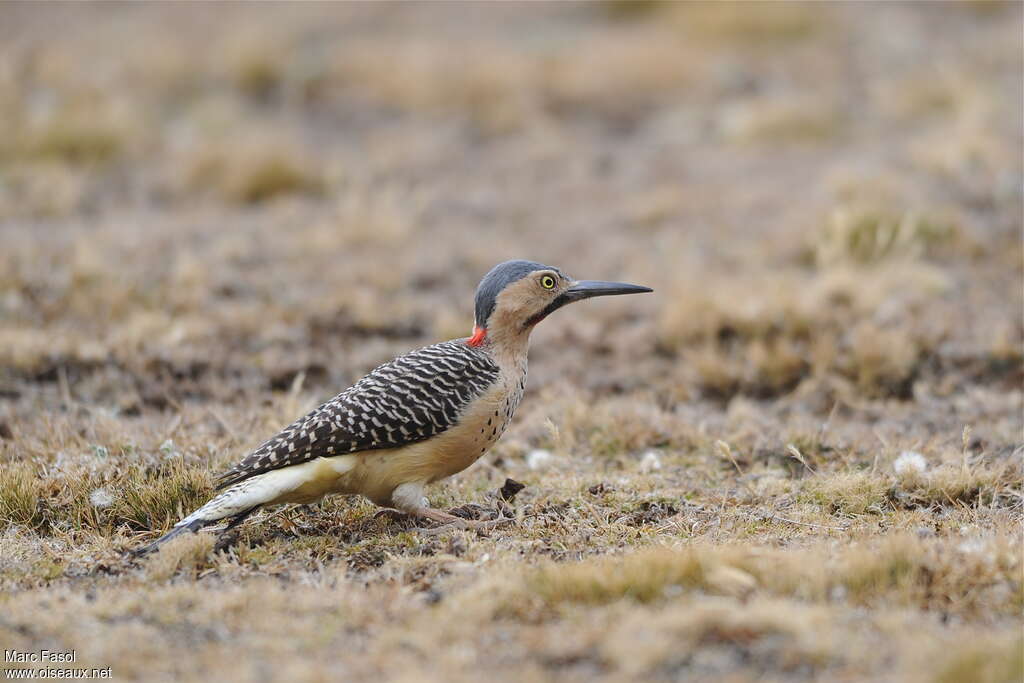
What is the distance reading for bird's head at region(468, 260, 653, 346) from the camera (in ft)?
16.3

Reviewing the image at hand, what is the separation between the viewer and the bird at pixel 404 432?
176 inches

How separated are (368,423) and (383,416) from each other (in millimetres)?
69

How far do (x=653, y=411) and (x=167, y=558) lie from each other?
303 cm

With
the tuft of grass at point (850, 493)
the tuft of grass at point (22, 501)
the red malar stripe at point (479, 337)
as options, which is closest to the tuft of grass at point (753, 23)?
→ the tuft of grass at point (850, 493)

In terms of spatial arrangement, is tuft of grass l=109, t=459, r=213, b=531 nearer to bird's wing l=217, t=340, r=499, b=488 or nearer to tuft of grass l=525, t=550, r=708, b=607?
bird's wing l=217, t=340, r=499, b=488

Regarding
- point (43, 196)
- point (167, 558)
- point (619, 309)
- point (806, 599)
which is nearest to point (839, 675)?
point (806, 599)

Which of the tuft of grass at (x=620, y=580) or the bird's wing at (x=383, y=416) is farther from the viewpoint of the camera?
the bird's wing at (x=383, y=416)

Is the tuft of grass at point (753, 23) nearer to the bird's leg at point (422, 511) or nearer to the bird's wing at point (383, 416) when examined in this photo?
the bird's wing at point (383, 416)

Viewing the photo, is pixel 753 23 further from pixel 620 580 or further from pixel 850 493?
pixel 620 580

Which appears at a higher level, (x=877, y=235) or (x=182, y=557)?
(x=182, y=557)

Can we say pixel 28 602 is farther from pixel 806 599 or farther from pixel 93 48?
pixel 93 48

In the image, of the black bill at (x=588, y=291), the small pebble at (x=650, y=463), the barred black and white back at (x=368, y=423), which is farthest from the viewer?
the small pebble at (x=650, y=463)

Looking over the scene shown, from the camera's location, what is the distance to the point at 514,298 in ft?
16.3

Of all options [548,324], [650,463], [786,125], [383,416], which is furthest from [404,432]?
[786,125]
